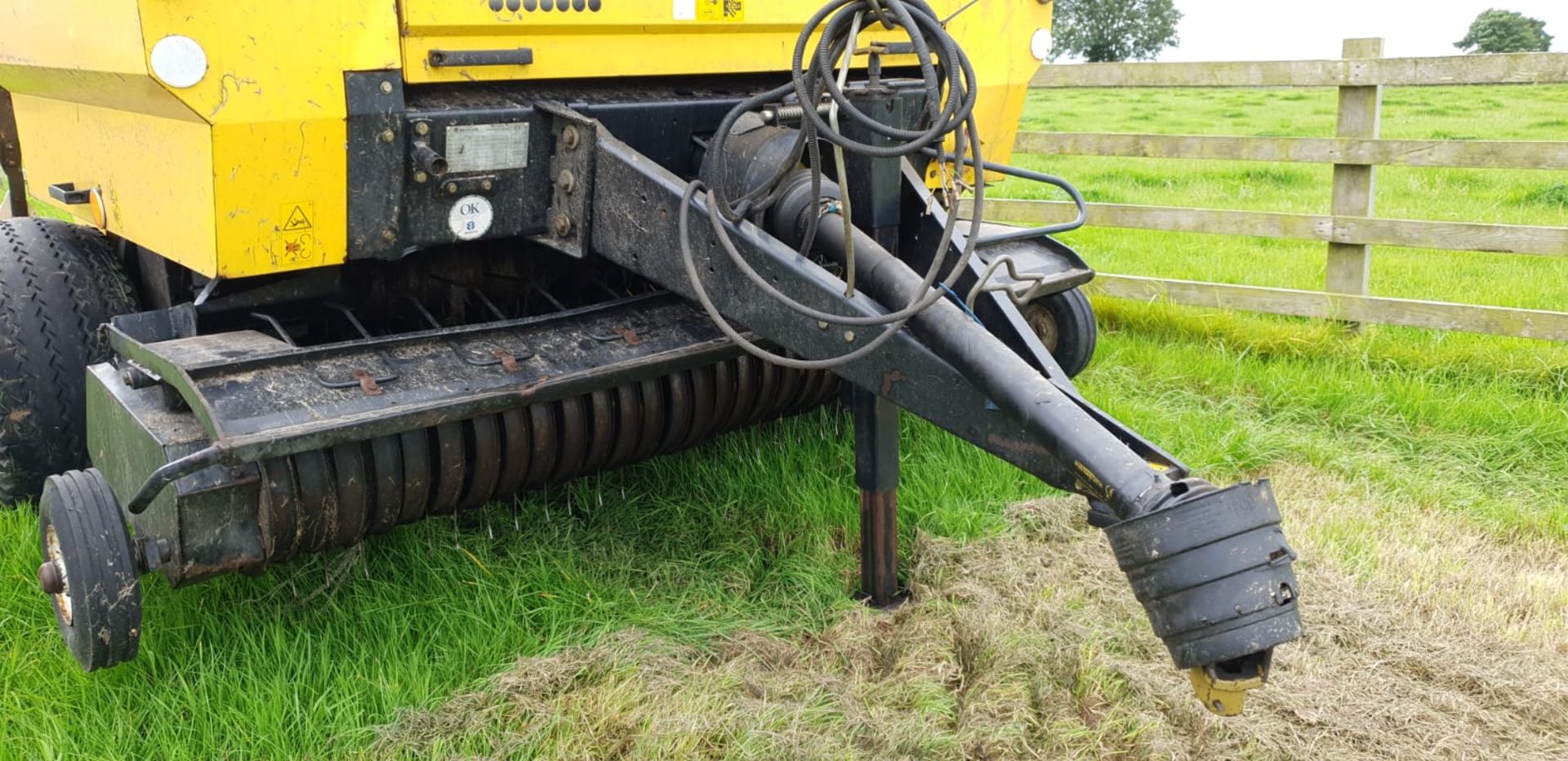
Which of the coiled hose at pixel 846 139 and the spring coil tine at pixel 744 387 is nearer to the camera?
the coiled hose at pixel 846 139

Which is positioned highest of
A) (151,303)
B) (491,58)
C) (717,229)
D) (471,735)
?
(491,58)

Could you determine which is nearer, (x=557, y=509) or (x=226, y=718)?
(x=226, y=718)

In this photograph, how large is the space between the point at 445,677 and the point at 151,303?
143 centimetres

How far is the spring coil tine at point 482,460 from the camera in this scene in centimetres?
305

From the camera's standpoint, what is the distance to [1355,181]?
547 cm

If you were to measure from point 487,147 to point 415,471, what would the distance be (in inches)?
28.3

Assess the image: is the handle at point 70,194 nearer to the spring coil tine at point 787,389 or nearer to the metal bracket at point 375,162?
the metal bracket at point 375,162

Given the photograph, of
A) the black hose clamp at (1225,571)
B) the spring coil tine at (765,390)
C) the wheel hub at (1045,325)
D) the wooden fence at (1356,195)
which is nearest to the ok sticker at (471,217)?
the spring coil tine at (765,390)

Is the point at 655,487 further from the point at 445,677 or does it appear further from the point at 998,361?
the point at 998,361

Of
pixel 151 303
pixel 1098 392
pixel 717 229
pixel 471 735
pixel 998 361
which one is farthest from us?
pixel 1098 392

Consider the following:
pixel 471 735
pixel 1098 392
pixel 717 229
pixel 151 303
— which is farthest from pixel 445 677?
pixel 1098 392

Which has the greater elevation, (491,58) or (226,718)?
(491,58)

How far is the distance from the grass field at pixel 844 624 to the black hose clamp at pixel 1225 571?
721mm

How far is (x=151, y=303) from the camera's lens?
11.9 feet
